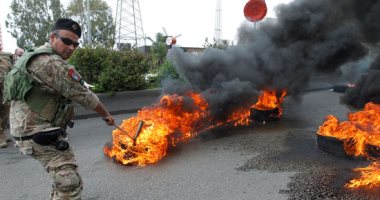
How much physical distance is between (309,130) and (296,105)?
8.09ft

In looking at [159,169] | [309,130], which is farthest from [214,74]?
[159,169]

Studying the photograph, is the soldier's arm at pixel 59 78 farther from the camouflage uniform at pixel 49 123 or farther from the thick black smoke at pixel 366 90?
the thick black smoke at pixel 366 90

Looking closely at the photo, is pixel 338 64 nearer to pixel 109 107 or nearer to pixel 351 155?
pixel 351 155

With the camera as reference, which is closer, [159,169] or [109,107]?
[159,169]

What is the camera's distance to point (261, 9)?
9.04 metres

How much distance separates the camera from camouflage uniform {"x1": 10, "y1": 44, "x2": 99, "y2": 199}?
311cm

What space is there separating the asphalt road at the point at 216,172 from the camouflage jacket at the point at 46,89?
1.41 metres

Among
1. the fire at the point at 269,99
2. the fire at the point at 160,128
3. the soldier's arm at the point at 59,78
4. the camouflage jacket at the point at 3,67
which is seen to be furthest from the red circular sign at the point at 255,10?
the soldier's arm at the point at 59,78

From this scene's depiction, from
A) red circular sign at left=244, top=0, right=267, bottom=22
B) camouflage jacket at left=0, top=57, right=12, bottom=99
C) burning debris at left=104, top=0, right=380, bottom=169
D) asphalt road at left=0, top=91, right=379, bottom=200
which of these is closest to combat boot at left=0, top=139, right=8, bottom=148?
asphalt road at left=0, top=91, right=379, bottom=200

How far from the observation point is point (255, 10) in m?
9.14

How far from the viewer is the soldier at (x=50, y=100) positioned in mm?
3123

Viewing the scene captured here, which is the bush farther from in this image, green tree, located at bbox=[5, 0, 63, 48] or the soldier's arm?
green tree, located at bbox=[5, 0, 63, 48]

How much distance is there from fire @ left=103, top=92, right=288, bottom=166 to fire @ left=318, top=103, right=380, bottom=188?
7.95 feet

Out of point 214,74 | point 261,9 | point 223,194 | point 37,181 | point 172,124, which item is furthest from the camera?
point 261,9
